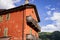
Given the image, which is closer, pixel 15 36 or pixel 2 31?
pixel 15 36

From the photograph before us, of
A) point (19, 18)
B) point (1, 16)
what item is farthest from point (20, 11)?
point (1, 16)

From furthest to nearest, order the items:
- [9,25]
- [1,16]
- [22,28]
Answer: [1,16] → [9,25] → [22,28]

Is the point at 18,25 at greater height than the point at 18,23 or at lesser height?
lesser

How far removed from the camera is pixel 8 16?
107 feet

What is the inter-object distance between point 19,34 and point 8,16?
222 inches

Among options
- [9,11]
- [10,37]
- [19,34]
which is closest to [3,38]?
[10,37]

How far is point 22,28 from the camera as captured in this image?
29.6 metres

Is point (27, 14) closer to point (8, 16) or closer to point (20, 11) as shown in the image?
point (20, 11)

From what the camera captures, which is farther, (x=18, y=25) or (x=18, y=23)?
(x=18, y=23)

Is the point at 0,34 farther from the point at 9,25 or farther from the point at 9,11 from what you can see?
the point at 9,11

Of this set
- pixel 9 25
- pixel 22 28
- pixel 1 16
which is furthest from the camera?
pixel 1 16

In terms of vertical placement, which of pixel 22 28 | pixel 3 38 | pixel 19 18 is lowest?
pixel 3 38

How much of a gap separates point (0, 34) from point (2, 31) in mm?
843

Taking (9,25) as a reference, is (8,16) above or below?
above
